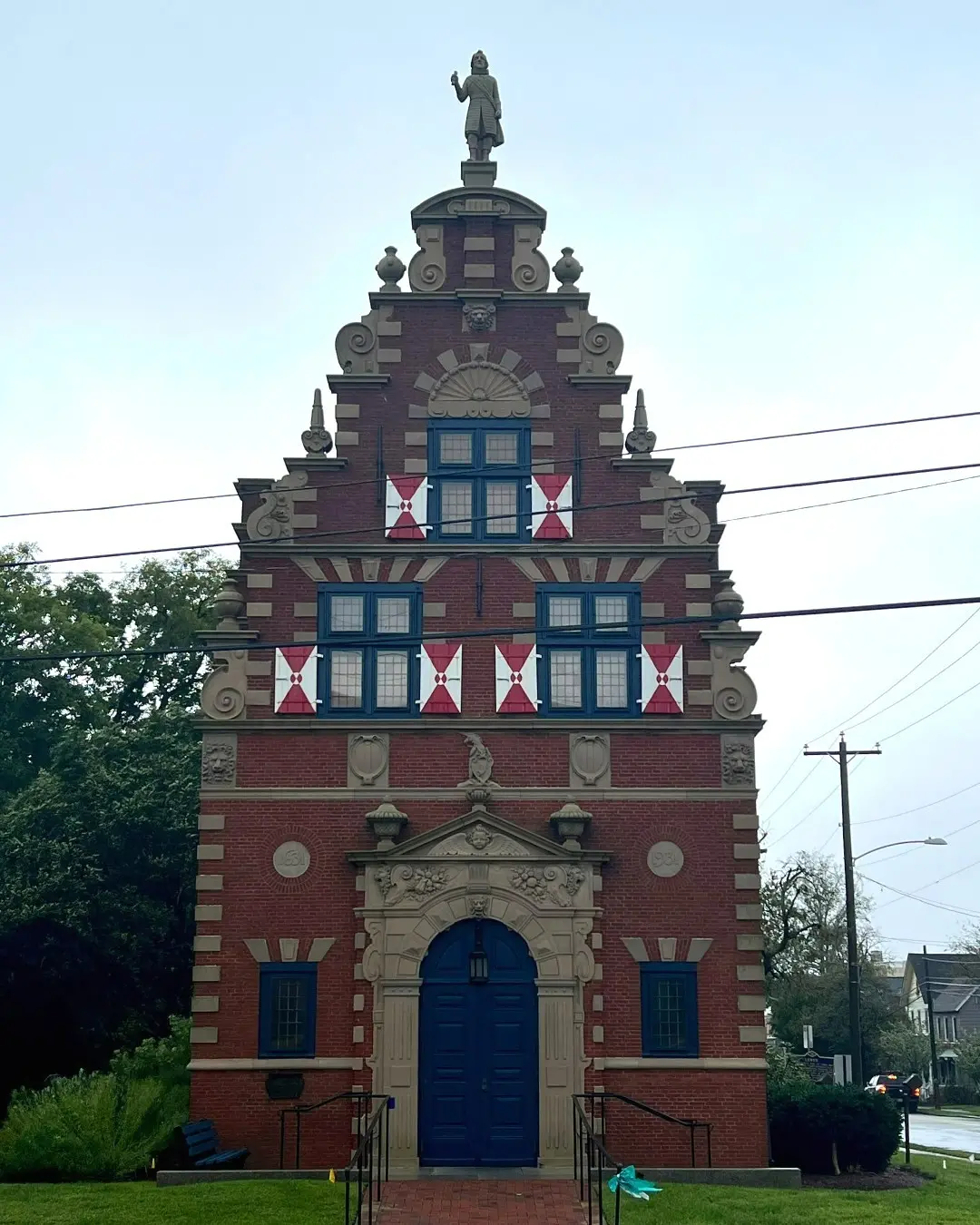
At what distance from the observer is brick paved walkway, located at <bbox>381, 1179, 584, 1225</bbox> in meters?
16.6

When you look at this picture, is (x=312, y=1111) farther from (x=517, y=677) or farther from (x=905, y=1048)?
(x=905, y=1048)

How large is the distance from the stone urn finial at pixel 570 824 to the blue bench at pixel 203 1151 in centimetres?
630

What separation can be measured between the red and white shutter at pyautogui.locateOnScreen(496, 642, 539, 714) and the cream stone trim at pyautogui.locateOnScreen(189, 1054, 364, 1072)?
18.2 ft

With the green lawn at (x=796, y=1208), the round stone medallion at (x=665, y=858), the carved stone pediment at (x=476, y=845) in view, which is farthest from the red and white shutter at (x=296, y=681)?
the green lawn at (x=796, y=1208)

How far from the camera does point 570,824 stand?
69.1 feet

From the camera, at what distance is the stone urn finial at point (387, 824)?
68.9 ft

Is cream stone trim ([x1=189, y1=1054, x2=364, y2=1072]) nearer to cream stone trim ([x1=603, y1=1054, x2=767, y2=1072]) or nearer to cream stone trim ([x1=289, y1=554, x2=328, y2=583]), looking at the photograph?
cream stone trim ([x1=603, y1=1054, x2=767, y2=1072])

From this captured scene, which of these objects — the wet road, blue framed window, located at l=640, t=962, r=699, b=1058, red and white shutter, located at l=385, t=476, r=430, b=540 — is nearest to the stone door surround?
blue framed window, located at l=640, t=962, r=699, b=1058

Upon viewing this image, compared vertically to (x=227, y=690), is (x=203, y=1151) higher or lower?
lower

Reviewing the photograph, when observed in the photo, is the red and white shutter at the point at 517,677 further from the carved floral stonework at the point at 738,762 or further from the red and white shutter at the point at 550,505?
the carved floral stonework at the point at 738,762

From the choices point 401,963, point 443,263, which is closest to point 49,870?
point 401,963

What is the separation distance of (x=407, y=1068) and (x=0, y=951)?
34.4 feet

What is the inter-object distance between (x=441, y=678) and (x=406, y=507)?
2.83 metres

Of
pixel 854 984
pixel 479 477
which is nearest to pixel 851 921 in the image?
pixel 854 984
